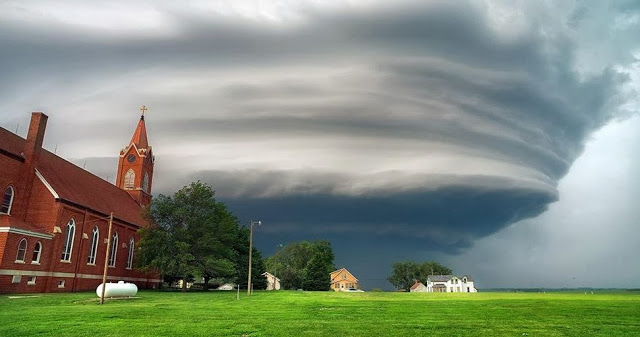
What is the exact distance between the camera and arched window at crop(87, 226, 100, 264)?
55.3 meters

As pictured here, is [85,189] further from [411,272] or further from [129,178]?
[411,272]

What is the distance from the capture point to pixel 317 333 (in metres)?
14.7

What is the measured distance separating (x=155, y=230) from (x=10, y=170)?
1886 cm

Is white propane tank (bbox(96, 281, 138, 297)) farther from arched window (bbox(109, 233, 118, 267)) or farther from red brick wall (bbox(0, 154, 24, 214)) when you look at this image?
arched window (bbox(109, 233, 118, 267))

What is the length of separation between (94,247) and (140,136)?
3224cm

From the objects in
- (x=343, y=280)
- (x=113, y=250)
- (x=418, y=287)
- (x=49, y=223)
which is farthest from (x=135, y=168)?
(x=418, y=287)

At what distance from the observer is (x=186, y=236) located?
59094mm

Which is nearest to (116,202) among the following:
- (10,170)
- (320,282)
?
(10,170)

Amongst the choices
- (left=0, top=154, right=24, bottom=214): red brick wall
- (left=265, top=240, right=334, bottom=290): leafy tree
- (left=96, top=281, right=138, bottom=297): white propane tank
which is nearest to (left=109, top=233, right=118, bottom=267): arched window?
(left=0, top=154, right=24, bottom=214): red brick wall

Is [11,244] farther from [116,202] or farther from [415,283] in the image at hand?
[415,283]

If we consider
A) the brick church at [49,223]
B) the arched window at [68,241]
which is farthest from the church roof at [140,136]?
the arched window at [68,241]

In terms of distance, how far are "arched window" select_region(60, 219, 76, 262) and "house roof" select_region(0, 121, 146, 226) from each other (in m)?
2.61

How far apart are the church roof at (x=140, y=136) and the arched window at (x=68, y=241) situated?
33210 mm

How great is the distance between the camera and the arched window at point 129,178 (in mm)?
81312
